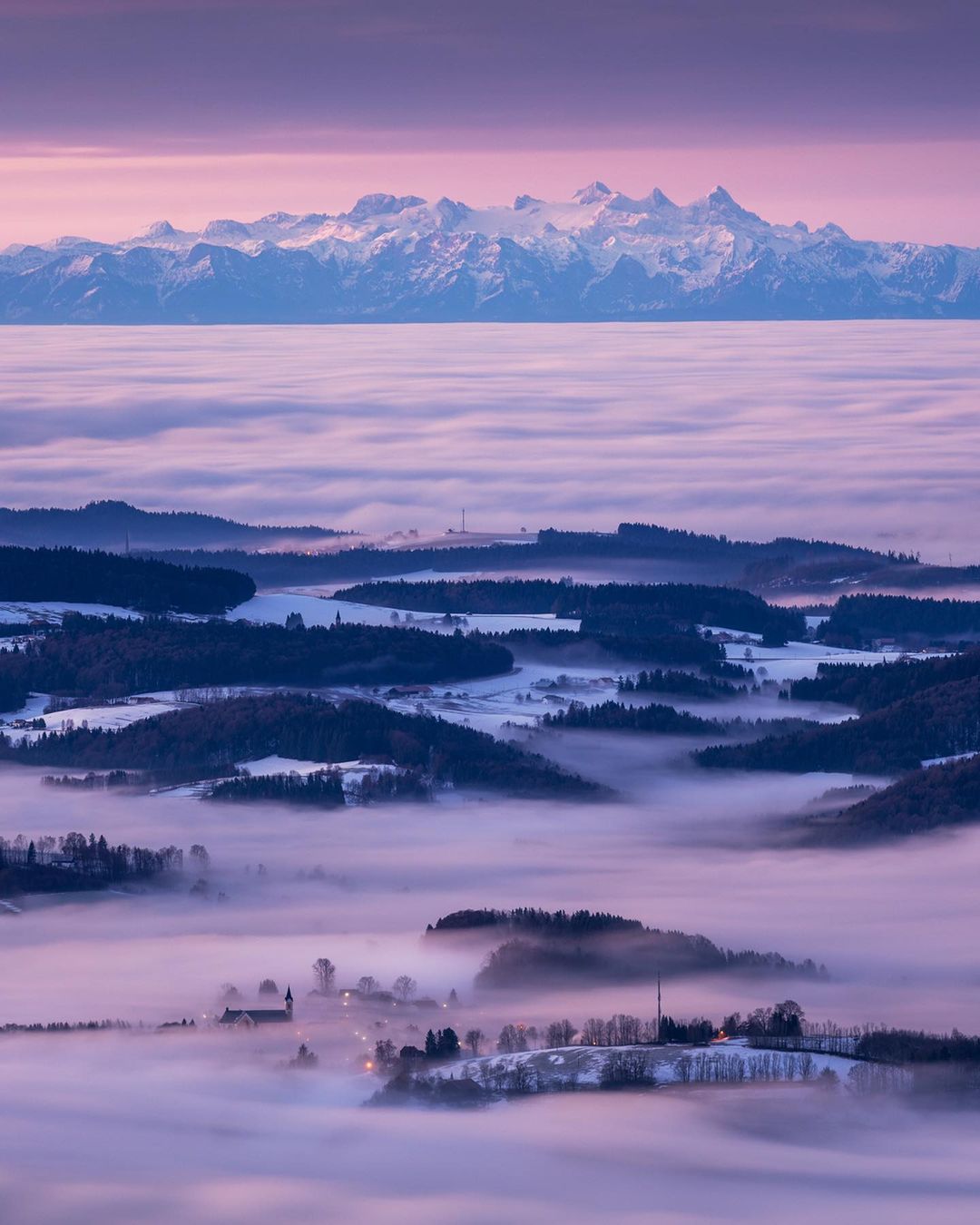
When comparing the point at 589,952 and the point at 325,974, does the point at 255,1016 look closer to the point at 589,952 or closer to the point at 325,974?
the point at 325,974

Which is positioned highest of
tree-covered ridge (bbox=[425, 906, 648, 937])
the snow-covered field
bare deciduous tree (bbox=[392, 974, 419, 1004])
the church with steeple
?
tree-covered ridge (bbox=[425, 906, 648, 937])

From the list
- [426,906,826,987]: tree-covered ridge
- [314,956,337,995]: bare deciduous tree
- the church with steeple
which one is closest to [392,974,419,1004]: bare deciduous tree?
[314,956,337,995]: bare deciduous tree

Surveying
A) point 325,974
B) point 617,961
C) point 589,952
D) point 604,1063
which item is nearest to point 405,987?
point 325,974

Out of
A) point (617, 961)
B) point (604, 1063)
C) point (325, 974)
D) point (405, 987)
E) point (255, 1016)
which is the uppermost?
point (617, 961)

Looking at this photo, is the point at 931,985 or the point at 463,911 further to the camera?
the point at 463,911

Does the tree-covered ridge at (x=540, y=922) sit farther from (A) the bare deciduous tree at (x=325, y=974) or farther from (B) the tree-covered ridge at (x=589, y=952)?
(A) the bare deciduous tree at (x=325, y=974)

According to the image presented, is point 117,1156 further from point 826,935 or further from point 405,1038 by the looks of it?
point 826,935

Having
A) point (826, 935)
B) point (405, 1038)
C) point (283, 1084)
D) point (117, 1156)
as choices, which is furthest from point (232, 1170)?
point (826, 935)

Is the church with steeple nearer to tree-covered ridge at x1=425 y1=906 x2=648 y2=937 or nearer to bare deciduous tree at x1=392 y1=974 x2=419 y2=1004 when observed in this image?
bare deciduous tree at x1=392 y1=974 x2=419 y2=1004

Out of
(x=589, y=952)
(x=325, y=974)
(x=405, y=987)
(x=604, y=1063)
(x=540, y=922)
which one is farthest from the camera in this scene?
(x=540, y=922)
